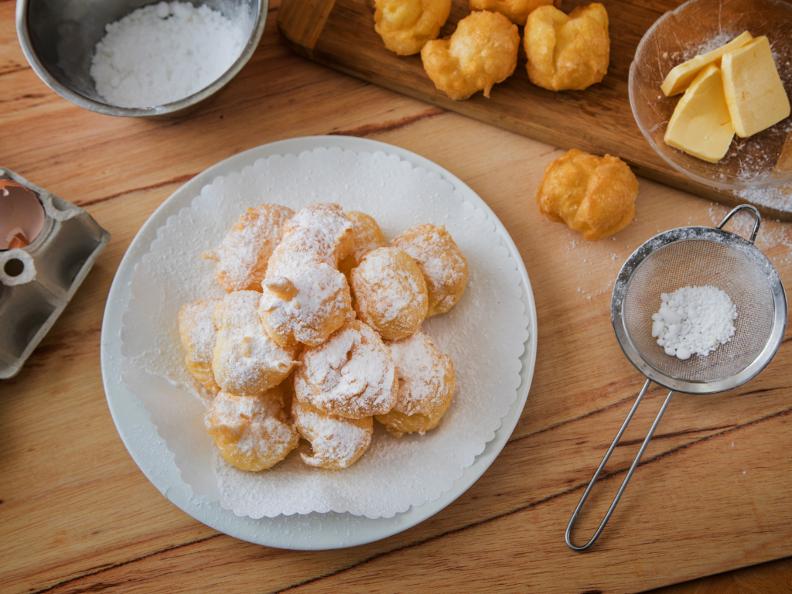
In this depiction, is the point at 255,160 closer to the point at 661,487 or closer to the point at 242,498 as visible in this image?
the point at 242,498

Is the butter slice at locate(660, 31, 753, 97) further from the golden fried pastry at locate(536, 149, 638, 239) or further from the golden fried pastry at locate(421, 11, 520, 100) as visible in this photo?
the golden fried pastry at locate(421, 11, 520, 100)

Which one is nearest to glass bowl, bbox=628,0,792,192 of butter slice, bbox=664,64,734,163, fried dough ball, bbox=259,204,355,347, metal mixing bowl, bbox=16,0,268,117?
butter slice, bbox=664,64,734,163

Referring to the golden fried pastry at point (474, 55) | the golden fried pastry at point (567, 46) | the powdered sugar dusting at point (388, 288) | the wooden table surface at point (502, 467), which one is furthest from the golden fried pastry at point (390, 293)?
the golden fried pastry at point (567, 46)

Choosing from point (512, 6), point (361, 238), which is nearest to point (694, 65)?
point (512, 6)

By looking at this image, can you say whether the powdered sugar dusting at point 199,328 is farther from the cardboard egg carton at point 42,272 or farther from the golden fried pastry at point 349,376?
the cardboard egg carton at point 42,272

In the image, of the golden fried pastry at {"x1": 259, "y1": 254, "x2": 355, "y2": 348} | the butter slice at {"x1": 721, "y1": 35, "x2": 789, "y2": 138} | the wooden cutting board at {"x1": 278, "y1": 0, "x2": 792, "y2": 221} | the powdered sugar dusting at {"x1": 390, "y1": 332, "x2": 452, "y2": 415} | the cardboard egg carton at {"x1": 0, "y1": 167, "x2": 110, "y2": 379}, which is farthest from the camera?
the wooden cutting board at {"x1": 278, "y1": 0, "x2": 792, "y2": 221}

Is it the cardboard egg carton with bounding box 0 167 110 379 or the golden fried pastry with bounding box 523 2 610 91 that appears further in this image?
the golden fried pastry with bounding box 523 2 610 91
